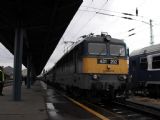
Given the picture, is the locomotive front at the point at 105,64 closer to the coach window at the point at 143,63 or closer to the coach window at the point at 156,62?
the coach window at the point at 156,62

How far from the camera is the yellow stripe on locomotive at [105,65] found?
18.5 metres

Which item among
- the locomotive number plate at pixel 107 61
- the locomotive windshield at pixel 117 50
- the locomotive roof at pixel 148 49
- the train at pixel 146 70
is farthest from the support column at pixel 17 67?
the locomotive roof at pixel 148 49

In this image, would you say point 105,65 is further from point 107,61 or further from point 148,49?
point 148,49

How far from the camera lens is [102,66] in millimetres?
18688

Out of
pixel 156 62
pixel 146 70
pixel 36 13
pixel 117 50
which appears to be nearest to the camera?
pixel 117 50

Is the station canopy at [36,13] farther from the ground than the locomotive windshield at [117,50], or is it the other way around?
the station canopy at [36,13]

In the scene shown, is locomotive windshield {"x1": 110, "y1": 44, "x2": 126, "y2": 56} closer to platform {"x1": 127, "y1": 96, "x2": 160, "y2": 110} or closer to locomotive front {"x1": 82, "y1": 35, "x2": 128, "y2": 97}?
locomotive front {"x1": 82, "y1": 35, "x2": 128, "y2": 97}

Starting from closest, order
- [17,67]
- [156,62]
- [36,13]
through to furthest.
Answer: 1. [17,67]
2. [36,13]
3. [156,62]

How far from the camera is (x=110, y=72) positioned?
18719 mm

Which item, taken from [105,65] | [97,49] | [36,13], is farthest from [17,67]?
[105,65]

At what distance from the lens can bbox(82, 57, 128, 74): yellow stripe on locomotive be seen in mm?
18484

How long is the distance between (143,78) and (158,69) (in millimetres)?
2582

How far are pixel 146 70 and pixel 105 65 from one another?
293 inches

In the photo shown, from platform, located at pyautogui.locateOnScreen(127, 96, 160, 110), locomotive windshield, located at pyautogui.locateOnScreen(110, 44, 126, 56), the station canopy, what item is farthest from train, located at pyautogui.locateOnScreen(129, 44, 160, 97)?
the station canopy
